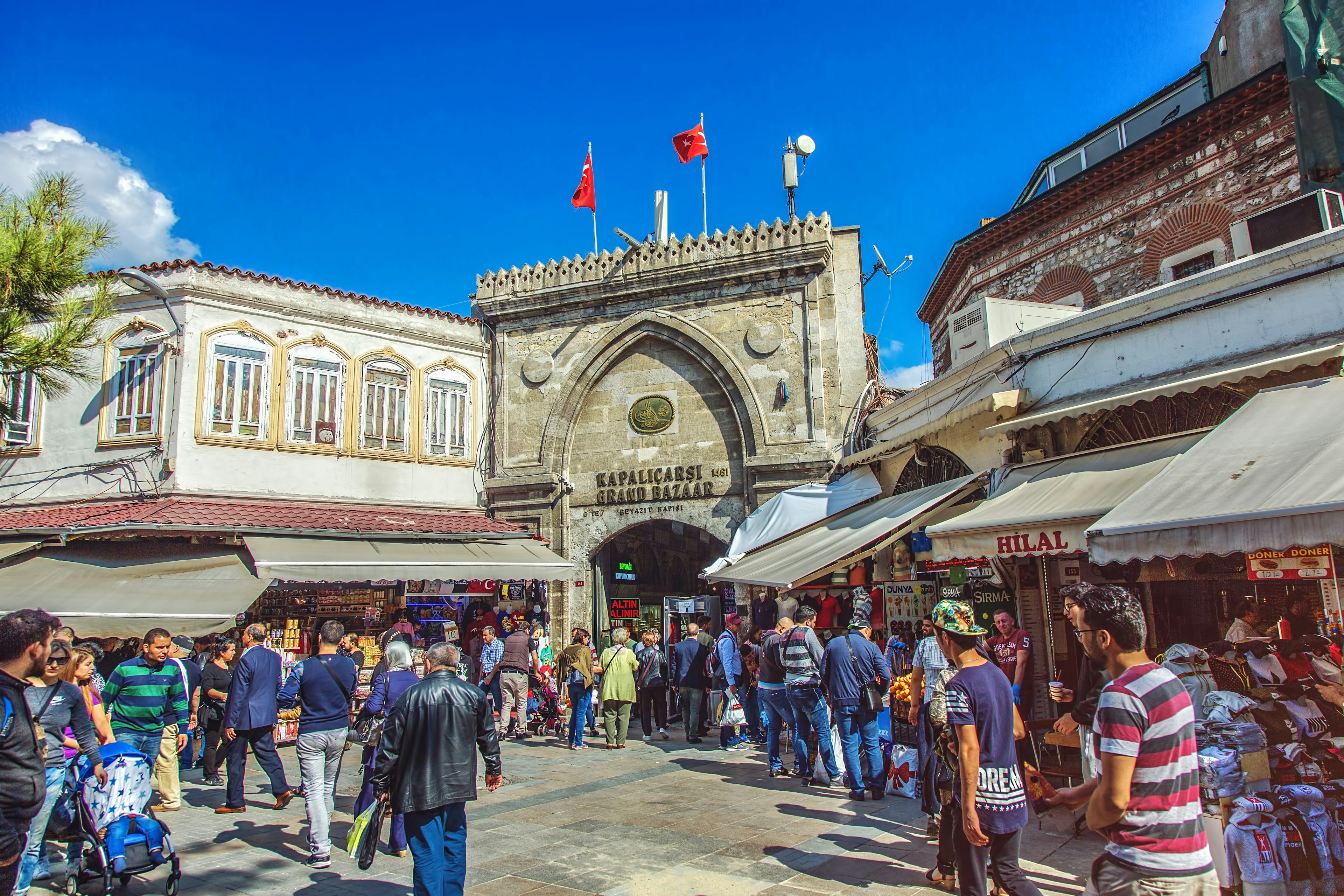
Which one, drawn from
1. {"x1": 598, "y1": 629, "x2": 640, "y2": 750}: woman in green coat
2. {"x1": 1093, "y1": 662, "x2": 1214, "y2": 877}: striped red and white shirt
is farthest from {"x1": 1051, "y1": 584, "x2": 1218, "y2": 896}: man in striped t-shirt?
{"x1": 598, "y1": 629, "x2": 640, "y2": 750}: woman in green coat

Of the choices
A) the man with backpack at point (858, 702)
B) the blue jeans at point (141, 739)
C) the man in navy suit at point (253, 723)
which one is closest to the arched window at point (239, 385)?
the man in navy suit at point (253, 723)

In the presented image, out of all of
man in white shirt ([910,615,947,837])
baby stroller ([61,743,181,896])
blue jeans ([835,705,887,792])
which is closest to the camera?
baby stroller ([61,743,181,896])

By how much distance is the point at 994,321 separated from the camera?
10.3 m

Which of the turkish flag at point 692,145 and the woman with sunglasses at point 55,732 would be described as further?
the turkish flag at point 692,145

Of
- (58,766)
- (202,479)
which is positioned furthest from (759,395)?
(58,766)

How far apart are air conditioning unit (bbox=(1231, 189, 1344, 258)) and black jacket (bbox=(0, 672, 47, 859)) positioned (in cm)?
971

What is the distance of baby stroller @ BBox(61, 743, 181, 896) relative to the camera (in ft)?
15.4

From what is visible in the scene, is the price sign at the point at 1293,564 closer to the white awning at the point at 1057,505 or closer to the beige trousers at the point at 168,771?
the white awning at the point at 1057,505

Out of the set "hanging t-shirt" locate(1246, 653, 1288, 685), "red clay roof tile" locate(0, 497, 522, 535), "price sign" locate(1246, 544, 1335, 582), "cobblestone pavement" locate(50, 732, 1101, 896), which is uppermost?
"red clay roof tile" locate(0, 497, 522, 535)

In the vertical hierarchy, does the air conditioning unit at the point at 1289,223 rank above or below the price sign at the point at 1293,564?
above

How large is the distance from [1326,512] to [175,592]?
1157cm

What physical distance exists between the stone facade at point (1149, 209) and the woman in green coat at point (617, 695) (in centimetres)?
796

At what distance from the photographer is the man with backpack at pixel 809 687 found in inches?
293

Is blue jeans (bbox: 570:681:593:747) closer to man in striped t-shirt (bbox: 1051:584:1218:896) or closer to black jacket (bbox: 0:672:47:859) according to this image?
black jacket (bbox: 0:672:47:859)
